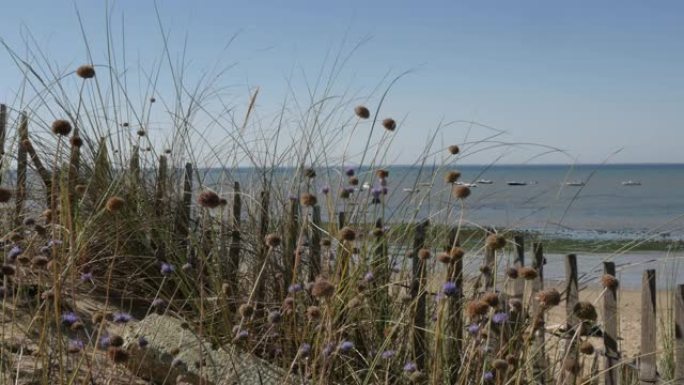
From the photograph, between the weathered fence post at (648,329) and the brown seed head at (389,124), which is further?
the brown seed head at (389,124)

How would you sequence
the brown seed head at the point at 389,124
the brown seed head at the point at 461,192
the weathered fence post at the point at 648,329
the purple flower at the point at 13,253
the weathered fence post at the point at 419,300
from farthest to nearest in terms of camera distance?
the brown seed head at the point at 389,124, the weathered fence post at the point at 419,300, the weathered fence post at the point at 648,329, the purple flower at the point at 13,253, the brown seed head at the point at 461,192

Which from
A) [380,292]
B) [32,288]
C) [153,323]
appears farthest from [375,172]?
[32,288]

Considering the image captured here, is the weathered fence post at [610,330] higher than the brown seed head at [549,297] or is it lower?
lower

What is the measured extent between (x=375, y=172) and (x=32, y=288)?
1696 mm

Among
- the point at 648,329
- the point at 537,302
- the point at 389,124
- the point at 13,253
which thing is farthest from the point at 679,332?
the point at 13,253

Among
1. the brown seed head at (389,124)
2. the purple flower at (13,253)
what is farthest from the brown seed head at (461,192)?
the purple flower at (13,253)

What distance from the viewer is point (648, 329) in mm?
3197

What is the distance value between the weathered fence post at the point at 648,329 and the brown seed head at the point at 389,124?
1.12 metres

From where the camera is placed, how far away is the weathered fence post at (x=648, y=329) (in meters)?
3.16

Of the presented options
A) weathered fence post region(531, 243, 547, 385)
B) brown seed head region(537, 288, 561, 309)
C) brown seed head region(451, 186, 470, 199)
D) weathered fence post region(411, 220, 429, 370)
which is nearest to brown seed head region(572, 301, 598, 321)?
brown seed head region(537, 288, 561, 309)

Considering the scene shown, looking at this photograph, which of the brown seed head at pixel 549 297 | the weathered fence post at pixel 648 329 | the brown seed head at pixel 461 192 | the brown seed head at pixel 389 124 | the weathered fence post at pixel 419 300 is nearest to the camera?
the brown seed head at pixel 549 297

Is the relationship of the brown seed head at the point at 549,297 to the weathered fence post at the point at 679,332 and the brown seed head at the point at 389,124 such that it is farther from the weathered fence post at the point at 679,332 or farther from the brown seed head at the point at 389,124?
the brown seed head at the point at 389,124

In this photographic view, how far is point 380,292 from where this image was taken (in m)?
3.55

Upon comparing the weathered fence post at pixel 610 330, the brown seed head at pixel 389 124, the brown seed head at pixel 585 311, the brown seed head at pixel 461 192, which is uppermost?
the brown seed head at pixel 389 124
